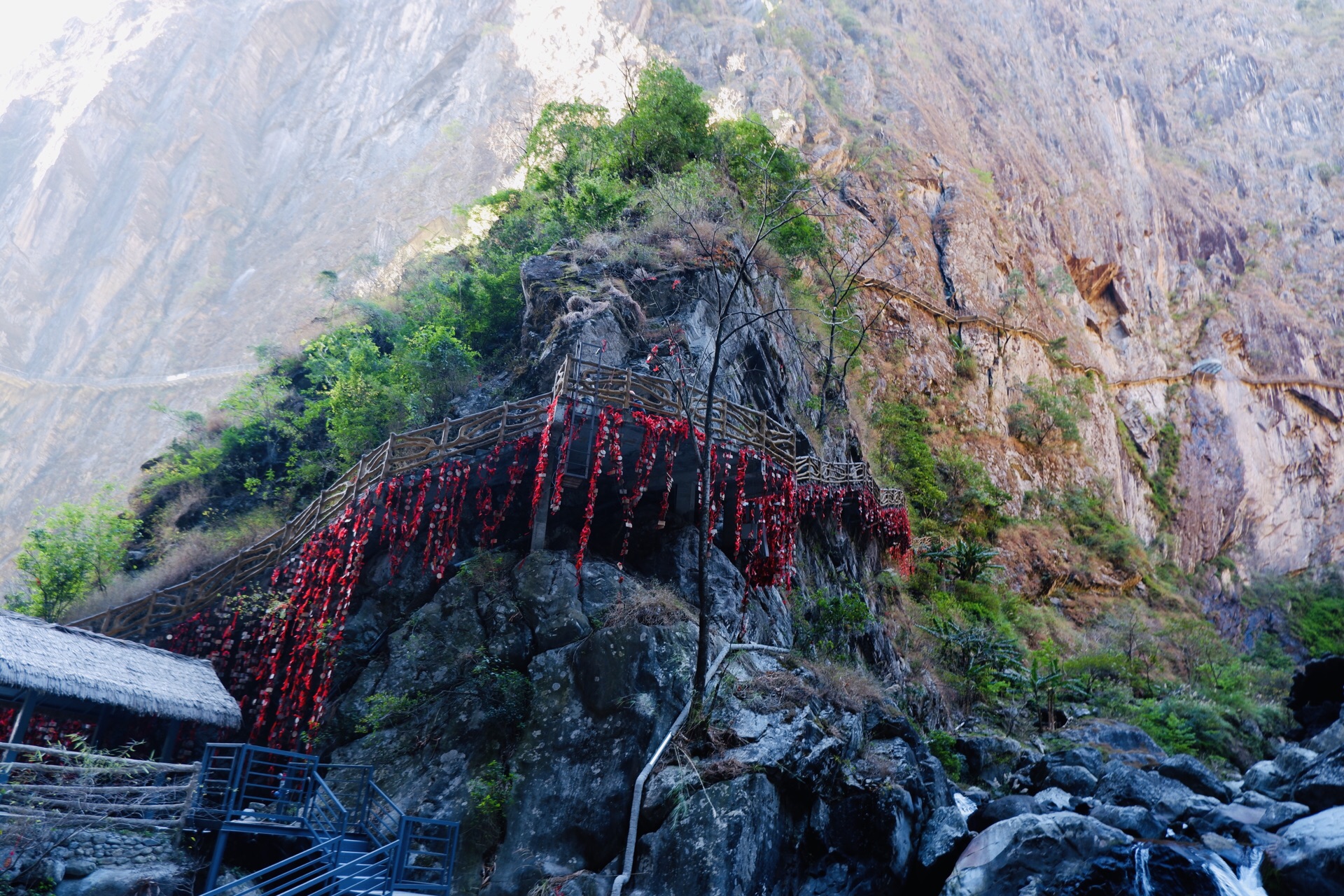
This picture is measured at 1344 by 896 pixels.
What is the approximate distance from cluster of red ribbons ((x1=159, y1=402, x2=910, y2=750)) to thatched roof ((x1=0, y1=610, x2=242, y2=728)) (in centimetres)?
91

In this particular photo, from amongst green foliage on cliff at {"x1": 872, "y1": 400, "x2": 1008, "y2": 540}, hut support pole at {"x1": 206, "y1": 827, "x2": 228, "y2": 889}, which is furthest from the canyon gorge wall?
hut support pole at {"x1": 206, "y1": 827, "x2": 228, "y2": 889}

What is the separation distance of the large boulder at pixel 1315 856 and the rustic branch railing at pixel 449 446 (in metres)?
9.33

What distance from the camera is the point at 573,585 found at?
1462 centimetres

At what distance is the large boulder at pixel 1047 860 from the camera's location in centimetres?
1104

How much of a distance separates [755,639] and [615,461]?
4.03 m

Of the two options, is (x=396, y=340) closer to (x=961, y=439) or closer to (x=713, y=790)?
(x=713, y=790)

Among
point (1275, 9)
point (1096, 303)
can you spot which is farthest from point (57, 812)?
point (1275, 9)

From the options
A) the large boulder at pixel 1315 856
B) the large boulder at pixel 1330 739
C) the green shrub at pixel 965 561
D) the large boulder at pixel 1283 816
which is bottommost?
the large boulder at pixel 1315 856

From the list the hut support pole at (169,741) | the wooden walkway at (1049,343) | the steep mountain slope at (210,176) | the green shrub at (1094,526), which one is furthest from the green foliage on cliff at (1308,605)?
the hut support pole at (169,741)

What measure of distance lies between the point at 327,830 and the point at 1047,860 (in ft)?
31.8

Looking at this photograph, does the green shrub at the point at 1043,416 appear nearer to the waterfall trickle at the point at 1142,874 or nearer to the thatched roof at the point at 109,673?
the waterfall trickle at the point at 1142,874

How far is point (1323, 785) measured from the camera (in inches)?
539

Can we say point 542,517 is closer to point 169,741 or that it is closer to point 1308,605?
point 169,741

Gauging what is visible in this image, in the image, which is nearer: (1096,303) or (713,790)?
(713,790)
